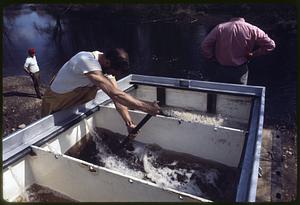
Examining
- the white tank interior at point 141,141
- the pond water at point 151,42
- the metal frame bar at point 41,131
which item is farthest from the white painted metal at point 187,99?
the pond water at point 151,42

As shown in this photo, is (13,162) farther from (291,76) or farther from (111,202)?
(291,76)

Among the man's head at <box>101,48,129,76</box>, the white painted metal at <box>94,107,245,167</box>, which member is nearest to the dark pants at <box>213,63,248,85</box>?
the white painted metal at <box>94,107,245,167</box>

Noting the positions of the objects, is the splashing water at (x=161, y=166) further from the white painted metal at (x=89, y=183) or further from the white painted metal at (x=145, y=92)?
the white painted metal at (x=145, y=92)

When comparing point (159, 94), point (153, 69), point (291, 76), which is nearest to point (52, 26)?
point (153, 69)

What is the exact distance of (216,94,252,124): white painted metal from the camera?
430cm

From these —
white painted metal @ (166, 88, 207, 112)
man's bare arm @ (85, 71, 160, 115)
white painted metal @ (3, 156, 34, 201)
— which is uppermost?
man's bare arm @ (85, 71, 160, 115)

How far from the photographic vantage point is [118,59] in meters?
3.20

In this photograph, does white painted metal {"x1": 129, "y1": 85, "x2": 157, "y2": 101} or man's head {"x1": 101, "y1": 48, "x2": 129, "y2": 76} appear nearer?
man's head {"x1": 101, "y1": 48, "x2": 129, "y2": 76}

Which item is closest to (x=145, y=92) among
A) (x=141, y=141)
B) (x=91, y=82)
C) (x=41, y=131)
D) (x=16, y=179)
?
(x=141, y=141)

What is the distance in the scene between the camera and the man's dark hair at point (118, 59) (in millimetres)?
3186

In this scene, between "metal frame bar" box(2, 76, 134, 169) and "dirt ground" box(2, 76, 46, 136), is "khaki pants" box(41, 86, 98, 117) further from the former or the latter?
"dirt ground" box(2, 76, 46, 136)

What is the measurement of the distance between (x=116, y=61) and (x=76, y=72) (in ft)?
1.67

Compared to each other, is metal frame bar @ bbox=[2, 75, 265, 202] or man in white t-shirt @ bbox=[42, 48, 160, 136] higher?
man in white t-shirt @ bbox=[42, 48, 160, 136]

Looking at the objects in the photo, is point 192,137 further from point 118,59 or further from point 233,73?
point 233,73
